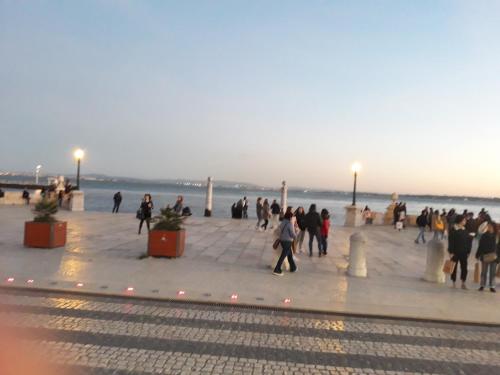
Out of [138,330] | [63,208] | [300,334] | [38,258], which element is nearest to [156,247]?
[38,258]

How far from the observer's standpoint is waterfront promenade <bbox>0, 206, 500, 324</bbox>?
311 inches

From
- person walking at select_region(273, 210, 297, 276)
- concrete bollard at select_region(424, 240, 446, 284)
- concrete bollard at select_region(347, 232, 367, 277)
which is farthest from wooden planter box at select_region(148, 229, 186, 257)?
concrete bollard at select_region(424, 240, 446, 284)

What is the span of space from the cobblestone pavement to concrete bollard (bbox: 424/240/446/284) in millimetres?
3198

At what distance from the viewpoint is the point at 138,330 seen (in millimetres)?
6086

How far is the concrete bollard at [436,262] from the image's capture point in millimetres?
10344

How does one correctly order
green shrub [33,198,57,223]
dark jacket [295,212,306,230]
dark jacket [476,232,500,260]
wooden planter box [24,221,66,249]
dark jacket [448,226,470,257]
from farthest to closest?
dark jacket [295,212,306,230] < green shrub [33,198,57,223] < wooden planter box [24,221,66,249] < dark jacket [448,226,470,257] < dark jacket [476,232,500,260]

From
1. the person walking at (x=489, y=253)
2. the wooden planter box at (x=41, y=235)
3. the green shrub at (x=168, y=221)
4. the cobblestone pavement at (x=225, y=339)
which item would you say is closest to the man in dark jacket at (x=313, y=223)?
the green shrub at (x=168, y=221)

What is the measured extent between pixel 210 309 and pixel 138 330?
158 cm

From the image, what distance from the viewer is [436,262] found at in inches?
410

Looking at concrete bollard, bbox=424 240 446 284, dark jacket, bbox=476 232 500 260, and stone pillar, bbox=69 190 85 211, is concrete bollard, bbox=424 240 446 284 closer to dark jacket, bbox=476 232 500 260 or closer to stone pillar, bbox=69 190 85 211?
dark jacket, bbox=476 232 500 260

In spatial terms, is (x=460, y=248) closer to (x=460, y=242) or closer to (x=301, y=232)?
(x=460, y=242)

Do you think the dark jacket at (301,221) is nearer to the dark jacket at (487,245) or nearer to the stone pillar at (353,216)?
the dark jacket at (487,245)

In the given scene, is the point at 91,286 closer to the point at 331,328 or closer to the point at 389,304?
the point at 331,328

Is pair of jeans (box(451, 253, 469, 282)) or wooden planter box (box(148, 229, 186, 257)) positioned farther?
wooden planter box (box(148, 229, 186, 257))
